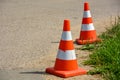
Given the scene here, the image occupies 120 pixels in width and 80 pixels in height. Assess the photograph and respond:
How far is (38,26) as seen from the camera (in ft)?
33.0

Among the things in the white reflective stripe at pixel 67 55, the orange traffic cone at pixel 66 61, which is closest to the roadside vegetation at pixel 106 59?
the orange traffic cone at pixel 66 61

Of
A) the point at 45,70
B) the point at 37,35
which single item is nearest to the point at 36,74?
the point at 45,70

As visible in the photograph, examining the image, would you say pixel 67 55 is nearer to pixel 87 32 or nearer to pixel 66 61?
pixel 66 61

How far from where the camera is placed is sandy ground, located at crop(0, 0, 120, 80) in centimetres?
687

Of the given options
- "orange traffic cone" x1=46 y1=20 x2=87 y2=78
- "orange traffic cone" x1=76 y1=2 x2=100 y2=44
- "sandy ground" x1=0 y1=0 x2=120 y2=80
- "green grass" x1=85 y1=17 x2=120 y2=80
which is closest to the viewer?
"green grass" x1=85 y1=17 x2=120 y2=80

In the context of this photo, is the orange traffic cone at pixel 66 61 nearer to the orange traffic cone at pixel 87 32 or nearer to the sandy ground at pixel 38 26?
the sandy ground at pixel 38 26

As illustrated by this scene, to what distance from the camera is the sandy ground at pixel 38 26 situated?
687 cm

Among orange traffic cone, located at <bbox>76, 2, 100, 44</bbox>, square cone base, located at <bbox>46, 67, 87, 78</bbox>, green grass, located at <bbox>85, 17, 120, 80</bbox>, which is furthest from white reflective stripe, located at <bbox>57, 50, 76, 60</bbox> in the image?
orange traffic cone, located at <bbox>76, 2, 100, 44</bbox>

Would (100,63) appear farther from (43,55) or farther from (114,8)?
(114,8)

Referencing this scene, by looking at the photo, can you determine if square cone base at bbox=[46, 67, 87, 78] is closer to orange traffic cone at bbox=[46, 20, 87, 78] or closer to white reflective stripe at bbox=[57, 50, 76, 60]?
orange traffic cone at bbox=[46, 20, 87, 78]

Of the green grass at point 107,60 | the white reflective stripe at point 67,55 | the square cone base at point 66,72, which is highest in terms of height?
the white reflective stripe at point 67,55

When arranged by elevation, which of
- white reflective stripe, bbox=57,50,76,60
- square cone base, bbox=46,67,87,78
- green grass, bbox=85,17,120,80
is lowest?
square cone base, bbox=46,67,87,78

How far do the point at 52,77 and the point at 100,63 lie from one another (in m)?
0.91

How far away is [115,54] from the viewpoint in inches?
251
